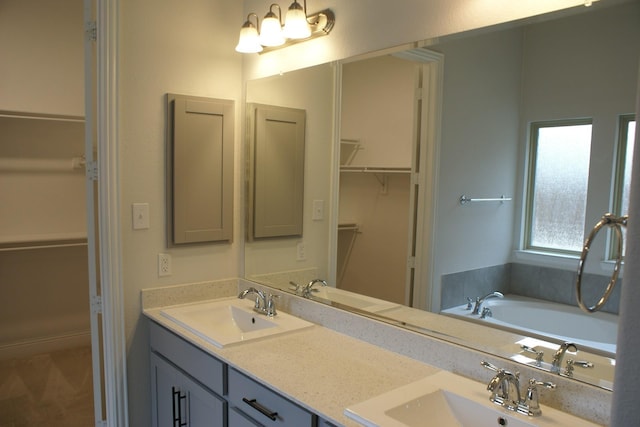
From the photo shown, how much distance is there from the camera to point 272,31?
7.33 feet

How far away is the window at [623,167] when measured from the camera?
3.99ft

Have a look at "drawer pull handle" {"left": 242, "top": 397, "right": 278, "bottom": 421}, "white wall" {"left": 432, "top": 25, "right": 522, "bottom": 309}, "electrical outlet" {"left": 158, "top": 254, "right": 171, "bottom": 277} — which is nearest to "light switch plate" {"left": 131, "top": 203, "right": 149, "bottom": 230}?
"electrical outlet" {"left": 158, "top": 254, "right": 171, "bottom": 277}

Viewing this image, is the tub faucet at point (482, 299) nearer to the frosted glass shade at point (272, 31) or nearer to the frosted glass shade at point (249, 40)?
the frosted glass shade at point (272, 31)

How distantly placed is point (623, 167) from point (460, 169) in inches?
20.6

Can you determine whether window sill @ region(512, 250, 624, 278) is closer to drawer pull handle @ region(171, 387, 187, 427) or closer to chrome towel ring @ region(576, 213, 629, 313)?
chrome towel ring @ region(576, 213, 629, 313)

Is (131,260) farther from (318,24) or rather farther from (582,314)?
(582,314)

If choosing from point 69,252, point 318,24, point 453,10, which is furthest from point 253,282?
point 69,252

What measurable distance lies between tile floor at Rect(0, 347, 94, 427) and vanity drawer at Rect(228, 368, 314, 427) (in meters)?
1.72

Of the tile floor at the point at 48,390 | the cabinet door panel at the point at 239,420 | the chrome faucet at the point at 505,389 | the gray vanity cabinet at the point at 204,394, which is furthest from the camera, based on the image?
the tile floor at the point at 48,390

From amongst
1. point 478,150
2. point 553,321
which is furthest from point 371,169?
point 553,321

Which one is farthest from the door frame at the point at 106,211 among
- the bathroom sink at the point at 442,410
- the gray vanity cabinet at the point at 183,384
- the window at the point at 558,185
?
the window at the point at 558,185

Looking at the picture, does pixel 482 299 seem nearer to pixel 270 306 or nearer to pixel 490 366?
pixel 490 366

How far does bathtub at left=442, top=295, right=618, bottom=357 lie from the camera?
129 centimetres

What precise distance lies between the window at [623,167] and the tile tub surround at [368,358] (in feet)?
1.51
